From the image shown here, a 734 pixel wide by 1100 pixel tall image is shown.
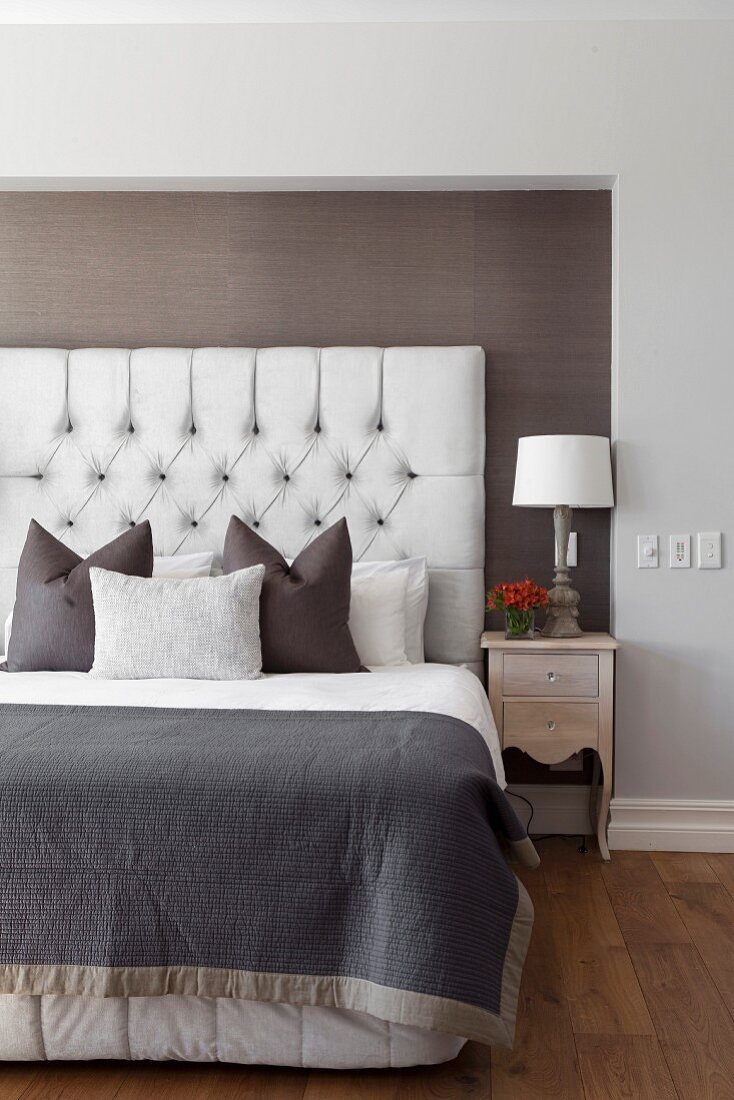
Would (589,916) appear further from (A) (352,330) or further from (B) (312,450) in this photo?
(A) (352,330)

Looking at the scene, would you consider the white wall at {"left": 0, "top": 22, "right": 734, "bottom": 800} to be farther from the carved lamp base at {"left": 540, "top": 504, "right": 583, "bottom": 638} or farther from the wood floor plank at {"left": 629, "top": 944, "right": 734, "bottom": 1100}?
the wood floor plank at {"left": 629, "top": 944, "right": 734, "bottom": 1100}

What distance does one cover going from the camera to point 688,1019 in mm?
2184

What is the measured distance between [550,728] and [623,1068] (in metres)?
1.34

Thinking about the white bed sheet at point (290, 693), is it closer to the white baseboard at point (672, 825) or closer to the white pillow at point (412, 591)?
the white pillow at point (412, 591)

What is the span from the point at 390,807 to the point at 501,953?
1.18 ft

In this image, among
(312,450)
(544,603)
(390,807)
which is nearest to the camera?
(390,807)

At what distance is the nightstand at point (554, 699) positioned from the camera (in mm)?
3236

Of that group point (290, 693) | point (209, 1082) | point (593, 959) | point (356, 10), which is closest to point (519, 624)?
point (290, 693)

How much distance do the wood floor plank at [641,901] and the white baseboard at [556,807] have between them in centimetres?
21

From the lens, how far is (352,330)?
361cm

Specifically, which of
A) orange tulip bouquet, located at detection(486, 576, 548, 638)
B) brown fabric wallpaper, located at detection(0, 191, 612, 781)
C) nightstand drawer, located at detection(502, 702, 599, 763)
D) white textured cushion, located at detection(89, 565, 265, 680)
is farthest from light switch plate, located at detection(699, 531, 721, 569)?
white textured cushion, located at detection(89, 565, 265, 680)

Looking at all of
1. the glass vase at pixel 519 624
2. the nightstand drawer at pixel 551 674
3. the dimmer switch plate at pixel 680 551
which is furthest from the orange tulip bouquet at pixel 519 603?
the dimmer switch plate at pixel 680 551

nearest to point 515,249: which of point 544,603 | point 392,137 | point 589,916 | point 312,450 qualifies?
point 392,137

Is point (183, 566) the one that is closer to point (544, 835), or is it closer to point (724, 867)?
point (544, 835)
